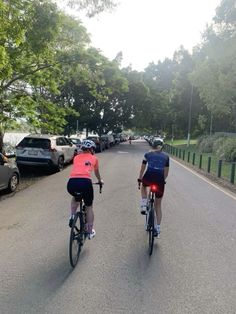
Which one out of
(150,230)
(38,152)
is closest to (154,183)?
(150,230)

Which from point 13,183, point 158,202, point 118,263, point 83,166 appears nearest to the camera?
point 118,263

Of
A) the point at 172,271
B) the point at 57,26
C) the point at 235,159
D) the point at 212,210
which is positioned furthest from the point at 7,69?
the point at 235,159

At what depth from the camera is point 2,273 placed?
15.9 feet

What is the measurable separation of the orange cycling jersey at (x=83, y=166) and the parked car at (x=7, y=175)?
5.33 m

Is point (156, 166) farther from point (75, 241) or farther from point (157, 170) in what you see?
point (75, 241)

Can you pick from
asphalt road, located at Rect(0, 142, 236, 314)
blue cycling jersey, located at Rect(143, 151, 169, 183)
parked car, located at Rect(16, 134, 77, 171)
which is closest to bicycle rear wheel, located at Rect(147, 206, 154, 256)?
asphalt road, located at Rect(0, 142, 236, 314)

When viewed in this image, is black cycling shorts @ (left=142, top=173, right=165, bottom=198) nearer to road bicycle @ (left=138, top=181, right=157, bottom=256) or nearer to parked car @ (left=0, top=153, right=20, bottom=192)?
road bicycle @ (left=138, top=181, right=157, bottom=256)

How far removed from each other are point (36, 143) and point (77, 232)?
36.6 ft

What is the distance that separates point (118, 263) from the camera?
5309 millimetres

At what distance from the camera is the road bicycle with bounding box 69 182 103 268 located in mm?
5204

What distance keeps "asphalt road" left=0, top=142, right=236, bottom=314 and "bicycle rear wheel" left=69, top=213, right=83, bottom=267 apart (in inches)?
5.2

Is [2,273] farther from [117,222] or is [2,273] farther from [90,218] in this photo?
[117,222]

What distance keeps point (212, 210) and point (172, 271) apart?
4556 mm

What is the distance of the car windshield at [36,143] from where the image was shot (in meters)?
16.1
